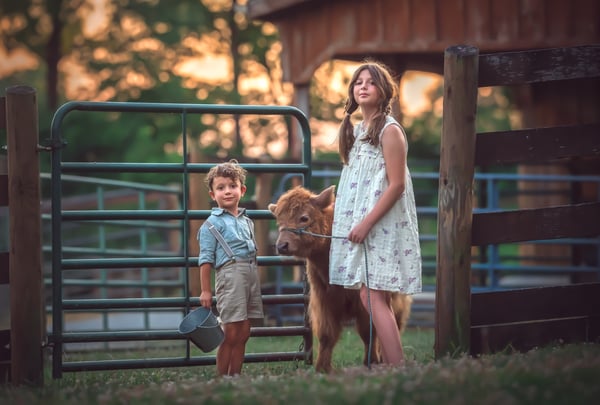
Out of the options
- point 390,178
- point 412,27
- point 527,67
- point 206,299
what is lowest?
point 206,299

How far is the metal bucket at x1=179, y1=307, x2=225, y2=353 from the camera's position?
488cm

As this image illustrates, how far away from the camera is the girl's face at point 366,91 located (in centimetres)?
507

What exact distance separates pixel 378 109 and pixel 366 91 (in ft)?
0.43

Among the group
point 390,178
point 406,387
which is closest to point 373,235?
point 390,178

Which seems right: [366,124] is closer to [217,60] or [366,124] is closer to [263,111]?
[263,111]

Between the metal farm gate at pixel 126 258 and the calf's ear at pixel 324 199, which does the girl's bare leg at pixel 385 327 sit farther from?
the metal farm gate at pixel 126 258

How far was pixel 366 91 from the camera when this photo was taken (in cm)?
507

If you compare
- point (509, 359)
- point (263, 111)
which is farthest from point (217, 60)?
Result: point (509, 359)

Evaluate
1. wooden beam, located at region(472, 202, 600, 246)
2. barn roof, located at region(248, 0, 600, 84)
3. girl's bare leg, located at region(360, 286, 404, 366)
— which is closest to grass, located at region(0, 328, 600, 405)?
girl's bare leg, located at region(360, 286, 404, 366)

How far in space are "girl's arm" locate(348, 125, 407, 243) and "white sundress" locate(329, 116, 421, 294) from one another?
0.08 metres

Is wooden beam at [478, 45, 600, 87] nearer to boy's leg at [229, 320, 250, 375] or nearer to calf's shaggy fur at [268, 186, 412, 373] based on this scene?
calf's shaggy fur at [268, 186, 412, 373]

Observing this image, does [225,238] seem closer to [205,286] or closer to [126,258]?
[205,286]

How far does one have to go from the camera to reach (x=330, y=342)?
5.52 meters

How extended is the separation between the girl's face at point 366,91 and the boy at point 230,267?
0.83 meters
